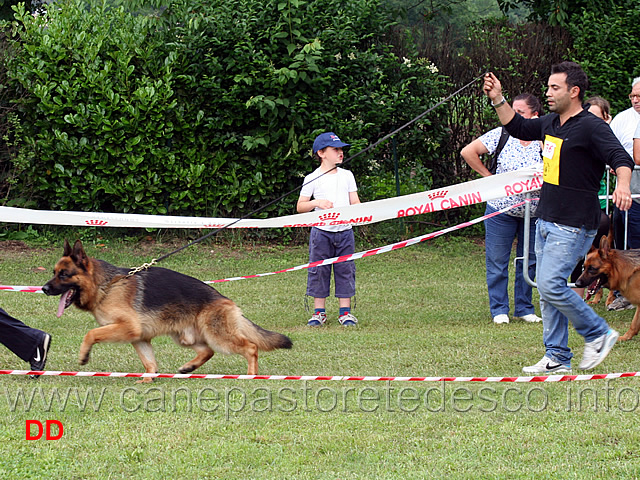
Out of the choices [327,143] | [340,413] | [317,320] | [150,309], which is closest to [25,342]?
[150,309]

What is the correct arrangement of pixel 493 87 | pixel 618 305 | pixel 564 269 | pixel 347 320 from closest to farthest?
pixel 564 269 → pixel 493 87 → pixel 347 320 → pixel 618 305

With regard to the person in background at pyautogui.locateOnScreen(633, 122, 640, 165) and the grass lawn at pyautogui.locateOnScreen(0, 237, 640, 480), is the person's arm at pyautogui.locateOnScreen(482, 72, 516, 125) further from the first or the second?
the person in background at pyautogui.locateOnScreen(633, 122, 640, 165)

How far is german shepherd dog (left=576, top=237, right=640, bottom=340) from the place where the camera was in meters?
6.84

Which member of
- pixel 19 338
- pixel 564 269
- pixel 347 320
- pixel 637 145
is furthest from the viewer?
pixel 347 320

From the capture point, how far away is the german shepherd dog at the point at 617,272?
6836 mm

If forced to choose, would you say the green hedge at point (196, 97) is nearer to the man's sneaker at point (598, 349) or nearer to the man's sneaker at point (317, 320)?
the man's sneaker at point (317, 320)

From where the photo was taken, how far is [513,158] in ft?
24.6

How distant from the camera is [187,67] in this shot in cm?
1213

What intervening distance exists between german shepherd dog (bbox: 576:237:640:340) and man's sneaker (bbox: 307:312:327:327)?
250 centimetres

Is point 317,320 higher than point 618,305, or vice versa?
point 618,305

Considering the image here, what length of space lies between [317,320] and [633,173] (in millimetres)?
3434

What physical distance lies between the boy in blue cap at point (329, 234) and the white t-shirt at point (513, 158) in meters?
1.39

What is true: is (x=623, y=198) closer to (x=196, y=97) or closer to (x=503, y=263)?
(x=503, y=263)

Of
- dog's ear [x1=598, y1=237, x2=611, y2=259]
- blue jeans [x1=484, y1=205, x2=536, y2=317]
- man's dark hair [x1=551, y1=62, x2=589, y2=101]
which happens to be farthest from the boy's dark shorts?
man's dark hair [x1=551, y1=62, x2=589, y2=101]
